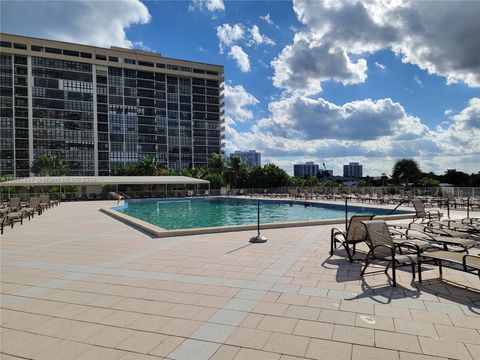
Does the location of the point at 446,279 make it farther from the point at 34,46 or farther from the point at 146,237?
the point at 34,46

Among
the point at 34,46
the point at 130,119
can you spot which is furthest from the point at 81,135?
the point at 34,46

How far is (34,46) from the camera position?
2596 inches

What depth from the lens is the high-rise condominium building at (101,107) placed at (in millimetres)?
65438

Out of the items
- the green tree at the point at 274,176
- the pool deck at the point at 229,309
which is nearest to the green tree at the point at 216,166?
the green tree at the point at 274,176

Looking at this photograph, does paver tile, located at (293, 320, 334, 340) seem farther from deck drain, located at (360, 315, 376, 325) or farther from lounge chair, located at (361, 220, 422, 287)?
lounge chair, located at (361, 220, 422, 287)

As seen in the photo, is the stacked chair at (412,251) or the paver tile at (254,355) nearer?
the paver tile at (254,355)

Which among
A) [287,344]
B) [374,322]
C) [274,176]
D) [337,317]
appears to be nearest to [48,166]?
[274,176]

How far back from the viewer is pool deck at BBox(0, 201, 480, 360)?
2703mm

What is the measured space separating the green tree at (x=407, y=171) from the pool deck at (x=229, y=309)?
5508cm

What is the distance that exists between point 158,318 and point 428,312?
282 cm

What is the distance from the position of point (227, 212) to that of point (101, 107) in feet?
204

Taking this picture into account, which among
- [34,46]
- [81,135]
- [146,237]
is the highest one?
[34,46]

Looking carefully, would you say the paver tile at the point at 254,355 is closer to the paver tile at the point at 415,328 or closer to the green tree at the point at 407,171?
the paver tile at the point at 415,328

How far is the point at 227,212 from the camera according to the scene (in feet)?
68.1
